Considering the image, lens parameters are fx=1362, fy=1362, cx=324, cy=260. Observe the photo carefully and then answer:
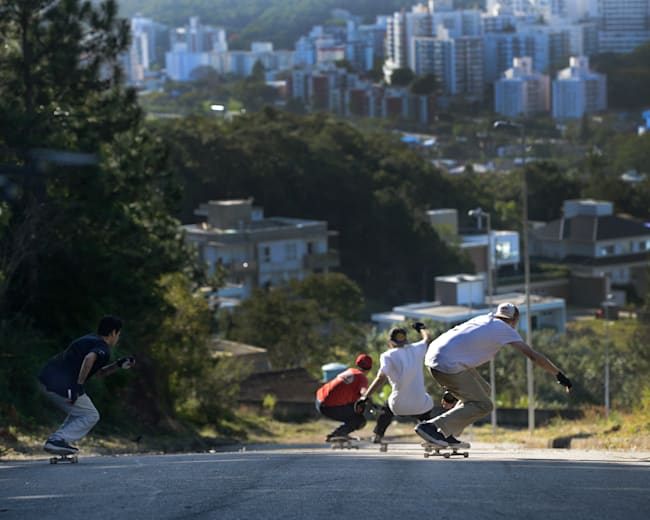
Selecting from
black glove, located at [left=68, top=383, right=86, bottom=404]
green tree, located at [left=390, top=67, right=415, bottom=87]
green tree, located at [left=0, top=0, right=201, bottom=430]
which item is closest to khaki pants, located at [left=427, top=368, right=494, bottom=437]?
black glove, located at [left=68, top=383, right=86, bottom=404]

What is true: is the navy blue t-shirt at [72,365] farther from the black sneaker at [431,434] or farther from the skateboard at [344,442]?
the skateboard at [344,442]

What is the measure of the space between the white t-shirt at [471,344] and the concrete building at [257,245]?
51889 mm

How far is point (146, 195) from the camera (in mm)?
28156

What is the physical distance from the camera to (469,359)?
10219 millimetres

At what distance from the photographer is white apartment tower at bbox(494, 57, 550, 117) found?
17175 centimetres

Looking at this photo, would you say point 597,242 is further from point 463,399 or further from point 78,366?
point 78,366

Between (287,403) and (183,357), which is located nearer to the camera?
(183,357)

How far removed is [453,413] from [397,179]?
72.8 meters

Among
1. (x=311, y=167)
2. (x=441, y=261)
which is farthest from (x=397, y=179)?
(x=441, y=261)

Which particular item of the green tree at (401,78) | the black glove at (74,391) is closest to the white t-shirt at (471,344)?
the black glove at (74,391)

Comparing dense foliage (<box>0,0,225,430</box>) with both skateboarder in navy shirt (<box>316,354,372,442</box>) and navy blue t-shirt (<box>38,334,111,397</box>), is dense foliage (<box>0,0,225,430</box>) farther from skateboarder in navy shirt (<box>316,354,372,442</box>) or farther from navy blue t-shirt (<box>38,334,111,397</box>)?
navy blue t-shirt (<box>38,334,111,397</box>)

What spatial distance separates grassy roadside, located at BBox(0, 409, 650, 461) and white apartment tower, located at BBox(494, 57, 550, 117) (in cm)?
14192

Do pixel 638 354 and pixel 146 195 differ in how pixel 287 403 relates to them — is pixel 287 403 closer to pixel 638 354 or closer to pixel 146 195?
pixel 146 195

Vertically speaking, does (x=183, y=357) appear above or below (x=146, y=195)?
below
